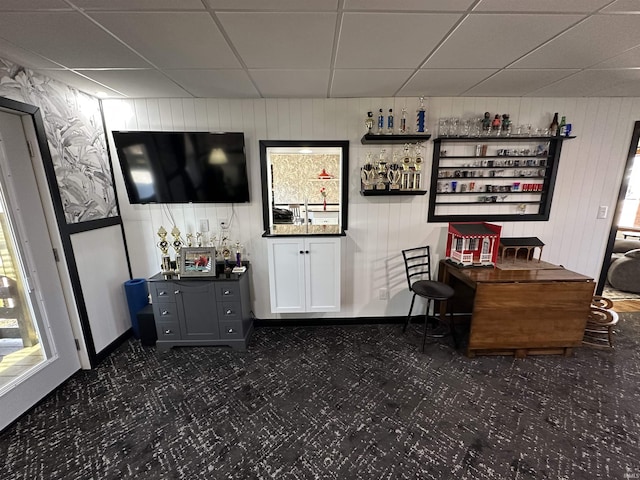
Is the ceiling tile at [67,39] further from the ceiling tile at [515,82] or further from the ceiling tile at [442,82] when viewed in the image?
the ceiling tile at [515,82]

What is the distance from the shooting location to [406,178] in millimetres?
2635

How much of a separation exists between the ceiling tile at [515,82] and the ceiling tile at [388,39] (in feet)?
2.65

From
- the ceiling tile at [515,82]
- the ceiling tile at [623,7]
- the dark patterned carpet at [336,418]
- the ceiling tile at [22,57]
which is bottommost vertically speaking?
the dark patterned carpet at [336,418]

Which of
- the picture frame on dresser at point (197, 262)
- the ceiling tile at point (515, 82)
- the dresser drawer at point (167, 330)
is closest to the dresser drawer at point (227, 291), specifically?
the picture frame on dresser at point (197, 262)

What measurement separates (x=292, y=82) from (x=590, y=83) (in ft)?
8.34

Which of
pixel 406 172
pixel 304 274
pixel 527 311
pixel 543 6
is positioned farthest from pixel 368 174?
pixel 527 311

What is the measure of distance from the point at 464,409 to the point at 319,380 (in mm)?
1079

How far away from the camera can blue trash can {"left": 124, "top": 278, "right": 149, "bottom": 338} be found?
266cm

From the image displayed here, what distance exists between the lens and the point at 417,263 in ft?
9.48

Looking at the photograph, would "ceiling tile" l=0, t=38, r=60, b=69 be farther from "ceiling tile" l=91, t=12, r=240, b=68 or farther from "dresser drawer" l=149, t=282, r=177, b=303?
"dresser drawer" l=149, t=282, r=177, b=303

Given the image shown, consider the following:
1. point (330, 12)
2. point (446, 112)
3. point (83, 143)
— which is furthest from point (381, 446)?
point (83, 143)

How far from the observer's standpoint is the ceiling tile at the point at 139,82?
1.95 meters

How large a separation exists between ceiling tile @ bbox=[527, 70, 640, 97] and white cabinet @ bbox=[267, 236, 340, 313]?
2.36 metres

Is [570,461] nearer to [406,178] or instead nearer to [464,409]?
[464,409]
